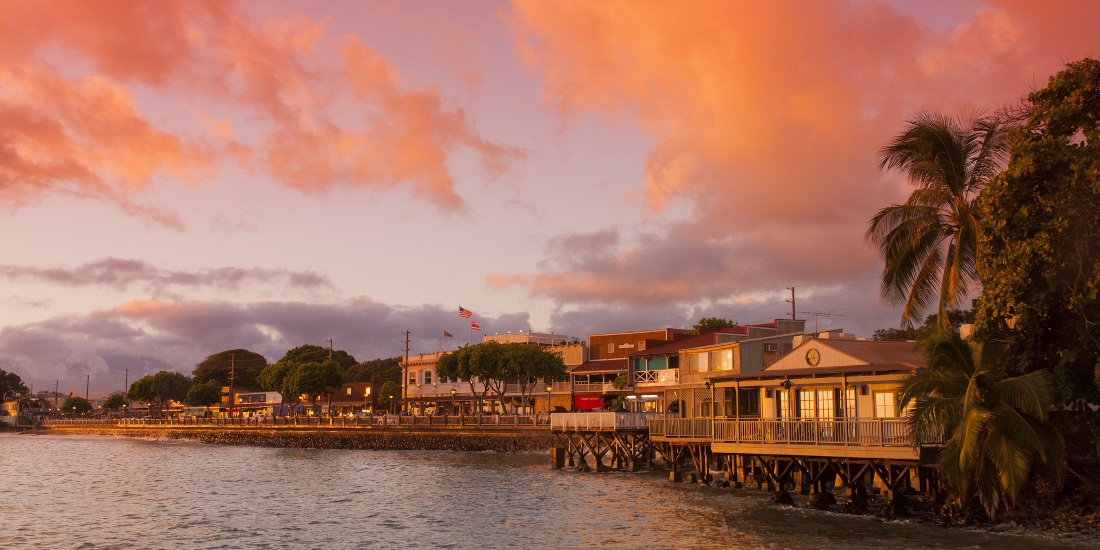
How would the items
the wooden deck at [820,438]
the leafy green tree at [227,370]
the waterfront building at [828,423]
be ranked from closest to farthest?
1. the wooden deck at [820,438]
2. the waterfront building at [828,423]
3. the leafy green tree at [227,370]

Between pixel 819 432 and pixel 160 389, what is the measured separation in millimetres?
166055

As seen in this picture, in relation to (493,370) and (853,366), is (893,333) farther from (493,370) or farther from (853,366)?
(853,366)

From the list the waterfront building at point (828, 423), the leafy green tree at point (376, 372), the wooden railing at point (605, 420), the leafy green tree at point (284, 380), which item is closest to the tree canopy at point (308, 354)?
the leafy green tree at point (376, 372)

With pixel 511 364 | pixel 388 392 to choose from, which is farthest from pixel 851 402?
pixel 388 392

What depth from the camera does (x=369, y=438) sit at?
298 feet

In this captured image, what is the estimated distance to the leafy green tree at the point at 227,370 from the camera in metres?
184

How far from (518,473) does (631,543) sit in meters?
26.7

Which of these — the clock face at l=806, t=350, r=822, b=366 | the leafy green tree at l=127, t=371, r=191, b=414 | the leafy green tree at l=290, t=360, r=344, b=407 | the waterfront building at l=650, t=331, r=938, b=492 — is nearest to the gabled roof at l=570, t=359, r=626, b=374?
the leafy green tree at l=290, t=360, r=344, b=407

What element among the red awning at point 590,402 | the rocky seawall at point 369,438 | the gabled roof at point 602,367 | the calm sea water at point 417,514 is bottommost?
the rocky seawall at point 369,438

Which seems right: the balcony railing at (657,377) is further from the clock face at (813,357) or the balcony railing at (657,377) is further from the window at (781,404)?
the clock face at (813,357)

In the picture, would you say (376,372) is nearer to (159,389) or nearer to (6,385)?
(159,389)

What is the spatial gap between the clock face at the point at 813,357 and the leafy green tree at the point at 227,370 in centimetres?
16562

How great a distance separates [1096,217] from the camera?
23.1m

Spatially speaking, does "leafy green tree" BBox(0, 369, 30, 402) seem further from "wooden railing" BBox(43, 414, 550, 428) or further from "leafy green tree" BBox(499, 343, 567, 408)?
"leafy green tree" BBox(499, 343, 567, 408)
